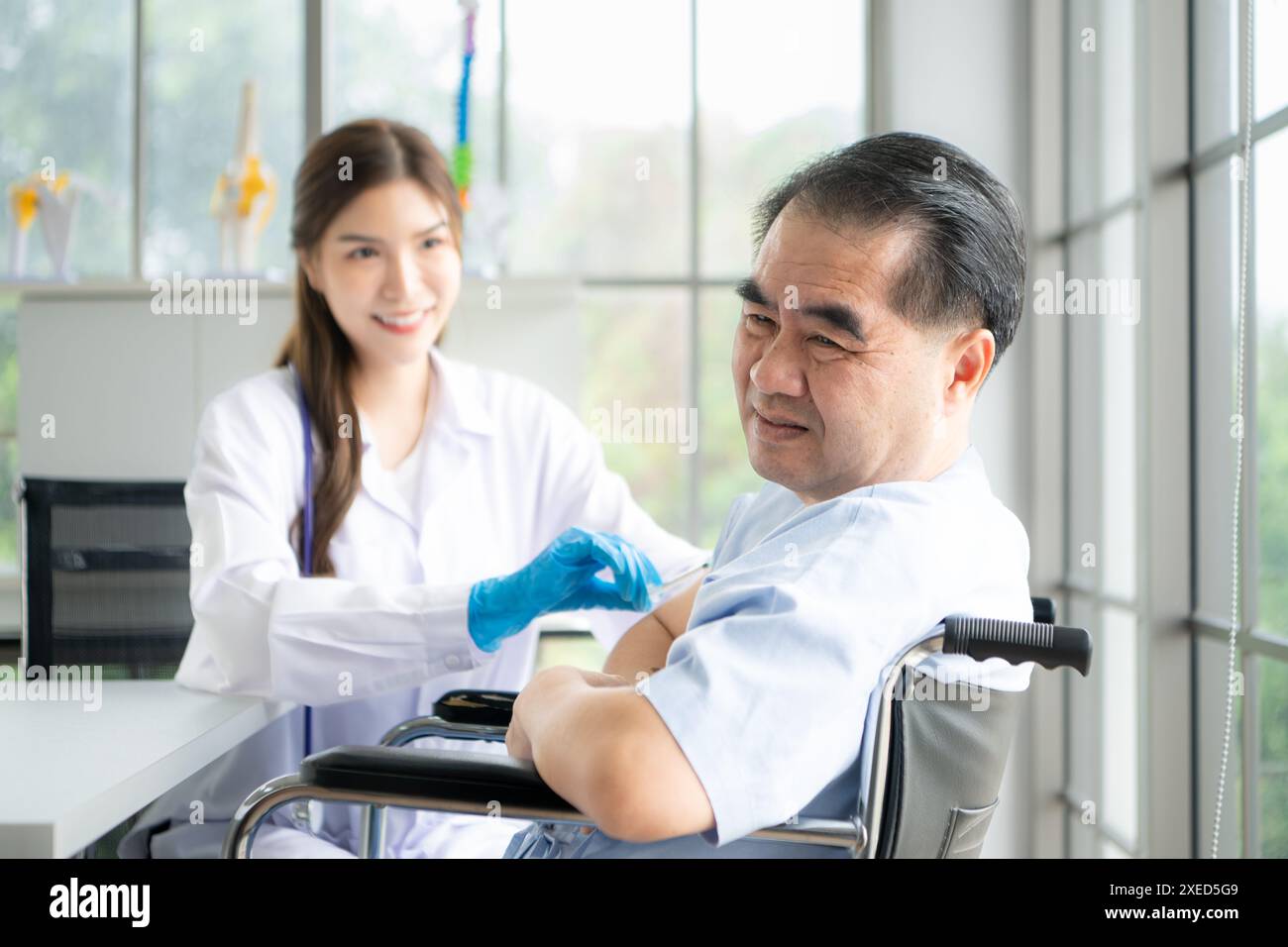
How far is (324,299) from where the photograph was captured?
1904 millimetres

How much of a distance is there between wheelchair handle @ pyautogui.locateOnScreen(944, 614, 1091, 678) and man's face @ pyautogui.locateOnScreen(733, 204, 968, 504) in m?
0.21

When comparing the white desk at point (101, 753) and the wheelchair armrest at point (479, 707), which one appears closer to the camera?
the white desk at point (101, 753)

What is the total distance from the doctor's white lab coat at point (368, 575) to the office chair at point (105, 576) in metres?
0.38

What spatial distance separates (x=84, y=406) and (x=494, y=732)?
2013mm

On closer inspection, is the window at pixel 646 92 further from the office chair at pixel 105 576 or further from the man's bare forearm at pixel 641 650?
the man's bare forearm at pixel 641 650

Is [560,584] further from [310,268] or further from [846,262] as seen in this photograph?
[310,268]

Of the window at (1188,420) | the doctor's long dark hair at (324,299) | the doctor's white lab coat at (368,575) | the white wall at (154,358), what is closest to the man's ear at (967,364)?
the doctor's white lab coat at (368,575)

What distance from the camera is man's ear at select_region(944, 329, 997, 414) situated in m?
0.99

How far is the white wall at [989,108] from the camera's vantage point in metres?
2.96

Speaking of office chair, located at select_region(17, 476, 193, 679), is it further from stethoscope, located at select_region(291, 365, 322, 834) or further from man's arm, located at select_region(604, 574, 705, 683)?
man's arm, located at select_region(604, 574, 705, 683)

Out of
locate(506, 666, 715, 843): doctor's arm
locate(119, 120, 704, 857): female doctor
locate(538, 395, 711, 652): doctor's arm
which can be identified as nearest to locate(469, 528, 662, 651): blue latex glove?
locate(119, 120, 704, 857): female doctor

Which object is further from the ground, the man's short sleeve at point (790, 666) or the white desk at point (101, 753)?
the man's short sleeve at point (790, 666)
